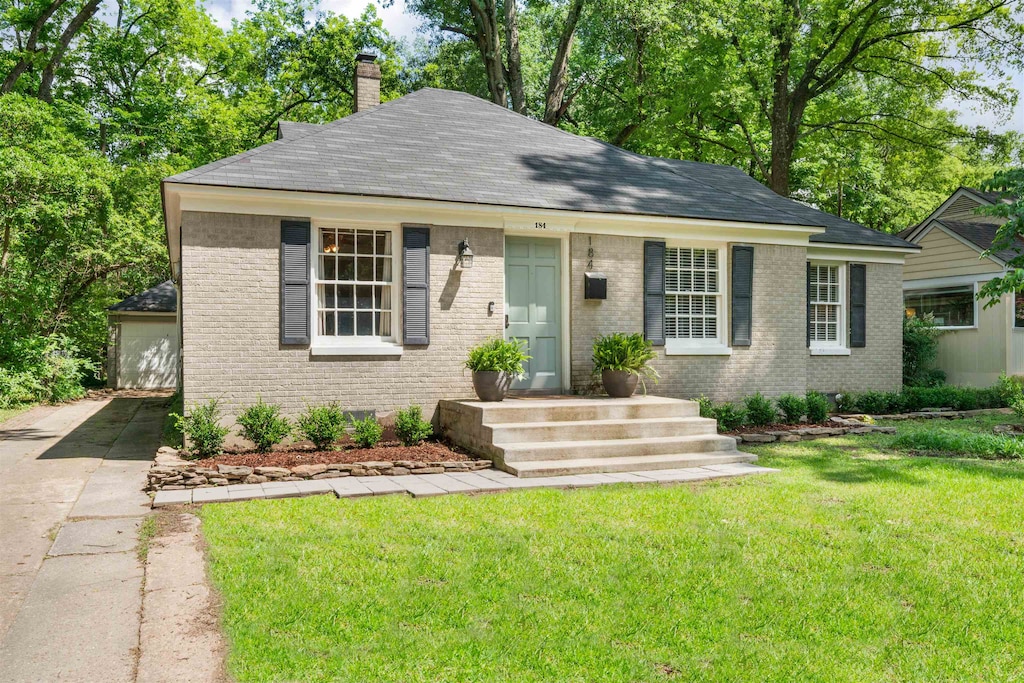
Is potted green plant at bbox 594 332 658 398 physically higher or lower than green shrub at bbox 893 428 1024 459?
higher

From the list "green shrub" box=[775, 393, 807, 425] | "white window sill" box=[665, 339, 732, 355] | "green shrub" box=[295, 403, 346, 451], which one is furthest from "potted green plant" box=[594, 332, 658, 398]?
"green shrub" box=[295, 403, 346, 451]

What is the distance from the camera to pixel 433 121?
41.1 ft

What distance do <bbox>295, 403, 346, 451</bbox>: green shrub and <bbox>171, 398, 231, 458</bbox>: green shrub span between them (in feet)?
3.08

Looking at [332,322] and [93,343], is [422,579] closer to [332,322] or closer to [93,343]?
[332,322]

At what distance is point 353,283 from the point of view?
33.2 feet

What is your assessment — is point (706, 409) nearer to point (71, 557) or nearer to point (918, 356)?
point (71, 557)

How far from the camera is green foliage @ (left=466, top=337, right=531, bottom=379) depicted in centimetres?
967

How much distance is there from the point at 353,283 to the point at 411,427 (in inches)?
86.1

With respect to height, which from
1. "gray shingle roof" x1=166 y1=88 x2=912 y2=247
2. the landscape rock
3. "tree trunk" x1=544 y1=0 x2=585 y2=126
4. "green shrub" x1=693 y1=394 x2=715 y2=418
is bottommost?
the landscape rock

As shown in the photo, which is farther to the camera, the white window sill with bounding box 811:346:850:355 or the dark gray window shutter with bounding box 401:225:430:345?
the white window sill with bounding box 811:346:850:355

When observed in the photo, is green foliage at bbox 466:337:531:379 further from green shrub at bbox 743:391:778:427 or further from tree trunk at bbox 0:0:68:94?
tree trunk at bbox 0:0:68:94

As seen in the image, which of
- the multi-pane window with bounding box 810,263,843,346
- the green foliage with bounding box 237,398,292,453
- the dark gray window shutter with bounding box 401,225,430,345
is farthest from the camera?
the multi-pane window with bounding box 810,263,843,346

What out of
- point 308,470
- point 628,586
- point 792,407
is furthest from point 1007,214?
point 308,470

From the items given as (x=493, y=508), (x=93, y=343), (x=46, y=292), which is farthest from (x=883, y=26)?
(x=93, y=343)
